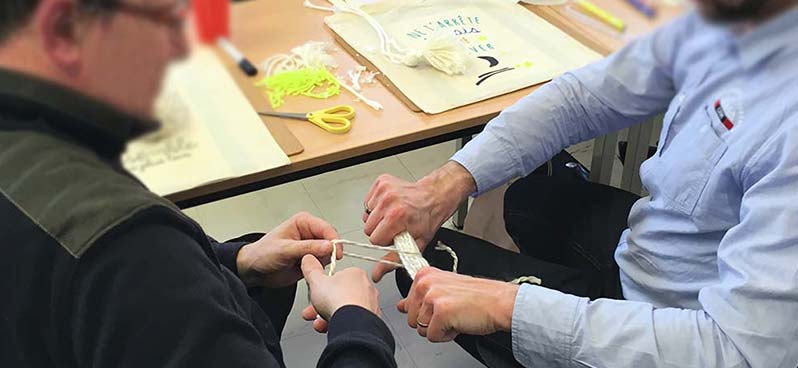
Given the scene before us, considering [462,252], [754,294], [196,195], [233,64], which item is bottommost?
[462,252]

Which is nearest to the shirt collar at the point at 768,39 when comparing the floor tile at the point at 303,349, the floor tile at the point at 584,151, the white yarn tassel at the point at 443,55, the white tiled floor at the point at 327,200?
the white tiled floor at the point at 327,200

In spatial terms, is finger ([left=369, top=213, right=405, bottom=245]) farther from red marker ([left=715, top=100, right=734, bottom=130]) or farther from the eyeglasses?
the eyeglasses

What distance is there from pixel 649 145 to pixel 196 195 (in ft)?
1.38

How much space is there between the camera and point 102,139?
0.86ft

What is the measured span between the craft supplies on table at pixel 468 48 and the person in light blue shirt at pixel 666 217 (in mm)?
29

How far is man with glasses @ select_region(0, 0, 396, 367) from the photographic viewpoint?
234mm

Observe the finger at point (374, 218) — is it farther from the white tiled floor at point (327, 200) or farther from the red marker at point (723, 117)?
the red marker at point (723, 117)

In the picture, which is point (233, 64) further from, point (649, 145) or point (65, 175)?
point (649, 145)

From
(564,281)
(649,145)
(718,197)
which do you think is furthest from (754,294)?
(564,281)

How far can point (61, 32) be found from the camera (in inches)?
9.0

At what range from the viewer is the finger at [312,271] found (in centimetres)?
59

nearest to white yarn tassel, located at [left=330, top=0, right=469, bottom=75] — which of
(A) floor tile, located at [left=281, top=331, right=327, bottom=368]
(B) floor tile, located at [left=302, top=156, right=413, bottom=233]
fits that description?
(B) floor tile, located at [left=302, top=156, right=413, bottom=233]

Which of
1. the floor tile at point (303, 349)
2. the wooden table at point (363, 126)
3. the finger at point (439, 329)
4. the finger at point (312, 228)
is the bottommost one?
the floor tile at point (303, 349)

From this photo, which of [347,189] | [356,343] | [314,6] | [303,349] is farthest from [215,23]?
[303,349]
